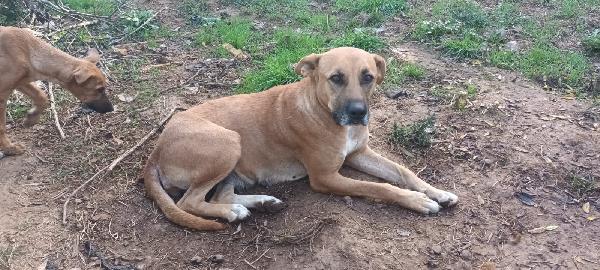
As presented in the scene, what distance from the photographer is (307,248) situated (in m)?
4.36

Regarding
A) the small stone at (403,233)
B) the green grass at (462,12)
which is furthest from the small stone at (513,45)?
the small stone at (403,233)

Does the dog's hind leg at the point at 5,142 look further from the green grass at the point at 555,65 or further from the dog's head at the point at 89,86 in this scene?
the green grass at the point at 555,65

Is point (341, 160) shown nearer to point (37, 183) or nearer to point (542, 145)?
point (542, 145)

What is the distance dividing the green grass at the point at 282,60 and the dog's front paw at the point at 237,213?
7.48ft

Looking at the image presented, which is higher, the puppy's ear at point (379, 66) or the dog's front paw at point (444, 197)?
the puppy's ear at point (379, 66)

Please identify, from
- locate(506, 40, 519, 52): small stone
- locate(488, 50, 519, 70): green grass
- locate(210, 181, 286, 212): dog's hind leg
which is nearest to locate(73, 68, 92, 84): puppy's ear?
locate(210, 181, 286, 212): dog's hind leg

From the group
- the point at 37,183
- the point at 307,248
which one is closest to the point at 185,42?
the point at 37,183

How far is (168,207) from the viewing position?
4.67 metres

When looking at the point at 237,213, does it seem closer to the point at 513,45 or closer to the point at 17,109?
the point at 17,109

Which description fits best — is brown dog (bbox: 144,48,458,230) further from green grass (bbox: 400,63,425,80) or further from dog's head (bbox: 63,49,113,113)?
green grass (bbox: 400,63,425,80)

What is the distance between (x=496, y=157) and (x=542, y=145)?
53 centimetres

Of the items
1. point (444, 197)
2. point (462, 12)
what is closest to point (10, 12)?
point (444, 197)

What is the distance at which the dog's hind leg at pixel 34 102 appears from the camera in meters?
6.01

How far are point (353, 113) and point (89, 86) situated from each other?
3.03 m
